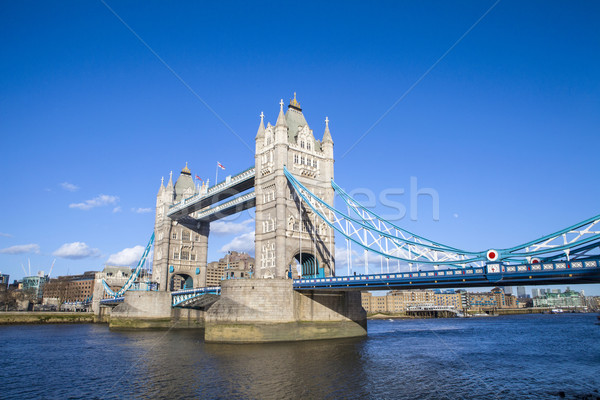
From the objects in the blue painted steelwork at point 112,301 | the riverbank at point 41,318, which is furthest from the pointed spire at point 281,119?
the riverbank at point 41,318

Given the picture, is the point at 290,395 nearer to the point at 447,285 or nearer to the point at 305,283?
the point at 447,285

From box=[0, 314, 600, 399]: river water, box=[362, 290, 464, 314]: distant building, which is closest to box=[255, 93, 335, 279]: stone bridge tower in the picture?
box=[0, 314, 600, 399]: river water

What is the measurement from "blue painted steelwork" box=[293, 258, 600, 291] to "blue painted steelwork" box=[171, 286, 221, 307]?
69.3ft

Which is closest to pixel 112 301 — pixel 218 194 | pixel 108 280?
pixel 108 280

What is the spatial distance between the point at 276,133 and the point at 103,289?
62751 mm

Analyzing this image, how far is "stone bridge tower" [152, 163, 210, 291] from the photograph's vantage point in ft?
232

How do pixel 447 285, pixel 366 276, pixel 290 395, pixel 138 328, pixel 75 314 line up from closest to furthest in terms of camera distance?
pixel 290 395
pixel 447 285
pixel 366 276
pixel 138 328
pixel 75 314

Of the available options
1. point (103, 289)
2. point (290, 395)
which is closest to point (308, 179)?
point (290, 395)

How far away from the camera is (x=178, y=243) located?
72.5 m

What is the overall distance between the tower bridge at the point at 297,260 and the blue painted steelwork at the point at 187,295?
0.73 feet

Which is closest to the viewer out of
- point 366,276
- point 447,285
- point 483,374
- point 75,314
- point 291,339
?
point 483,374

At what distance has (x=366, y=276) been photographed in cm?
3622

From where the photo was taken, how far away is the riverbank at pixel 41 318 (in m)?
78.3

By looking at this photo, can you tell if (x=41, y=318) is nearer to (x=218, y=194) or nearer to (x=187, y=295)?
(x=187, y=295)
